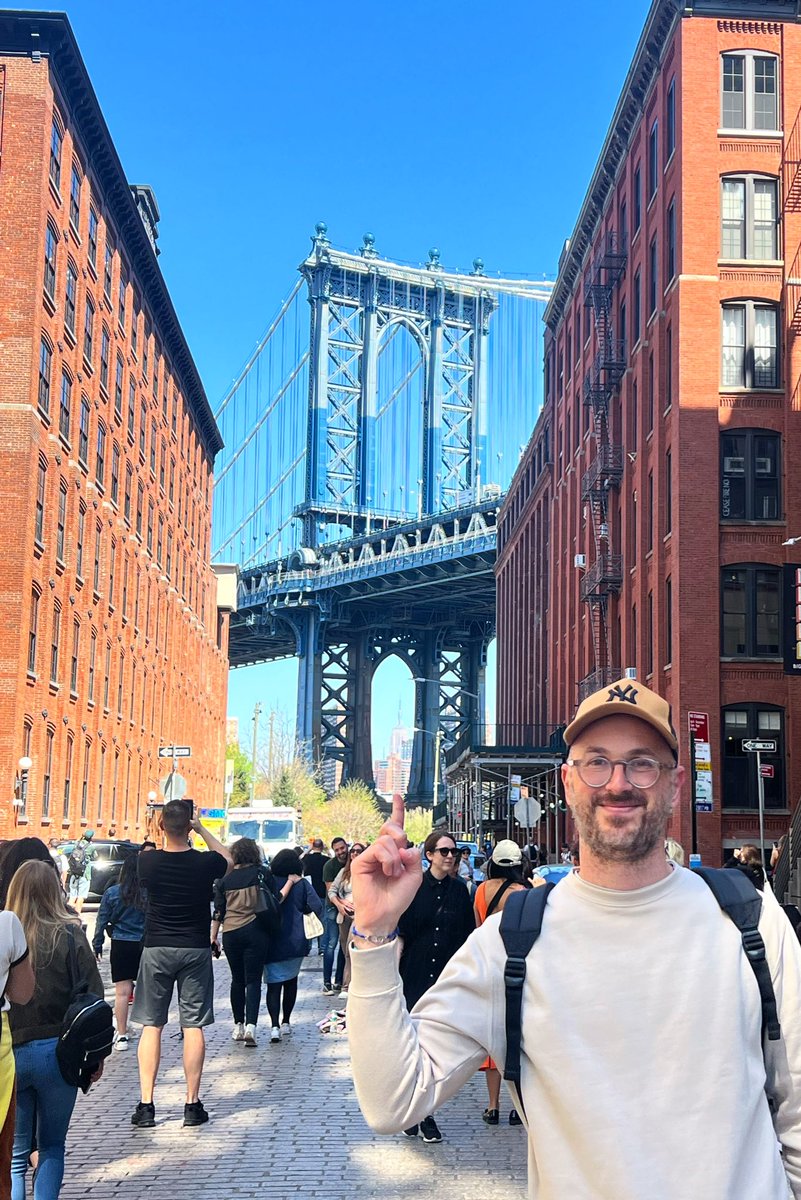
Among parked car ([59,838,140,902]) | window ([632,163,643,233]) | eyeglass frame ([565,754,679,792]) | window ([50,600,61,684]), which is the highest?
window ([632,163,643,233])

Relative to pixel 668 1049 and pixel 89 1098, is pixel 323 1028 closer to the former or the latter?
pixel 89 1098

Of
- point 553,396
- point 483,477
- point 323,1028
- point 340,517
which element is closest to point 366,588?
point 340,517

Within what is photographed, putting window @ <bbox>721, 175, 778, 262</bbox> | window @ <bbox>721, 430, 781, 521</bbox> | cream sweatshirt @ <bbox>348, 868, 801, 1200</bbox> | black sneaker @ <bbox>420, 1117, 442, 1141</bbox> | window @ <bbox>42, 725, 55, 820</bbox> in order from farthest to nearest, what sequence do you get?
window @ <bbox>42, 725, 55, 820</bbox>, window @ <bbox>721, 175, 778, 262</bbox>, window @ <bbox>721, 430, 781, 521</bbox>, black sneaker @ <bbox>420, 1117, 442, 1141</bbox>, cream sweatshirt @ <bbox>348, 868, 801, 1200</bbox>

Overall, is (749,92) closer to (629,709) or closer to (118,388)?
(118,388)

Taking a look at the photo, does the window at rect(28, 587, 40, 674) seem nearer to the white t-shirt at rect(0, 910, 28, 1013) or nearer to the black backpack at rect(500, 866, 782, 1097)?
the white t-shirt at rect(0, 910, 28, 1013)

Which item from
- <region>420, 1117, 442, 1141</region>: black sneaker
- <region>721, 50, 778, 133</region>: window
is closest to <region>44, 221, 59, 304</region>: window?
<region>721, 50, 778, 133</region>: window

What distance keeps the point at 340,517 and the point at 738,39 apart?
75.7m

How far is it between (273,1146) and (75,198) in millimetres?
38731

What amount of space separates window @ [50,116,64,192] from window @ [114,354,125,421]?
10.6m

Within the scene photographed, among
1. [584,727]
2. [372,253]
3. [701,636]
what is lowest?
A: [584,727]

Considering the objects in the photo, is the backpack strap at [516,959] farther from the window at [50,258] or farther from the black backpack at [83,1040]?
the window at [50,258]

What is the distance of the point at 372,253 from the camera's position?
388 feet

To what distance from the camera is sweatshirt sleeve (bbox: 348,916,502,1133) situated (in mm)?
2896

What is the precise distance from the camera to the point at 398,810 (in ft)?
10.6
